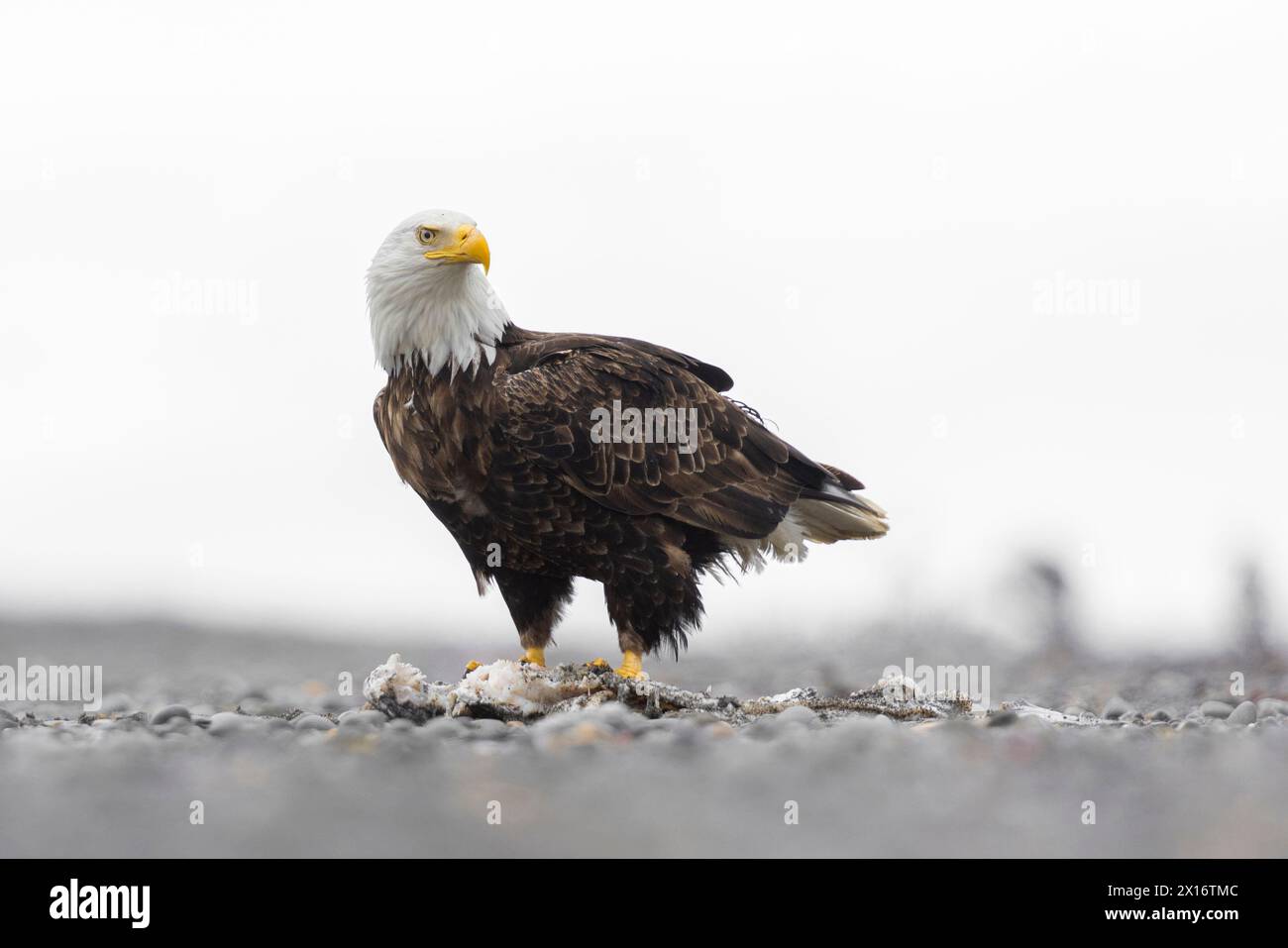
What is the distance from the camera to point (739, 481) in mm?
6801

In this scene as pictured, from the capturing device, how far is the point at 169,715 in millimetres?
5301

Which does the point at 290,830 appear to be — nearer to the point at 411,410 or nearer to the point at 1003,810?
the point at 1003,810

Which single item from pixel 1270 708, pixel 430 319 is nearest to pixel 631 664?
pixel 430 319

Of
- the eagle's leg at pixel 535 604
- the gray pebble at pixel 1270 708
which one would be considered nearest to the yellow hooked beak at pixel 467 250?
the eagle's leg at pixel 535 604

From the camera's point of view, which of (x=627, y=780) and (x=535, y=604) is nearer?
(x=627, y=780)

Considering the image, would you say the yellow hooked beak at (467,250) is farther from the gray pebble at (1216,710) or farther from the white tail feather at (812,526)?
the gray pebble at (1216,710)

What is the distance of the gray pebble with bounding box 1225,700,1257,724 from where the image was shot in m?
5.59

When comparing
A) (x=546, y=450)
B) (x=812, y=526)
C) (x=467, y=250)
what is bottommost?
(x=812, y=526)

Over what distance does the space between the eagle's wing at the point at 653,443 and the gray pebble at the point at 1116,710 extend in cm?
170

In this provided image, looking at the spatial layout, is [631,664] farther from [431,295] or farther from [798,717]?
[431,295]

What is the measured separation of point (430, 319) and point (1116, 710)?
3.94 m

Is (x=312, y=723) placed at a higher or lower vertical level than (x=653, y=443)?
lower

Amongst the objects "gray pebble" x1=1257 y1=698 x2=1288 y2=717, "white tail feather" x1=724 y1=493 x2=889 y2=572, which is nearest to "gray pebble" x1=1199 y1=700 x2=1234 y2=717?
"gray pebble" x1=1257 y1=698 x2=1288 y2=717

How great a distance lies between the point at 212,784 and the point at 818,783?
1.74 m
